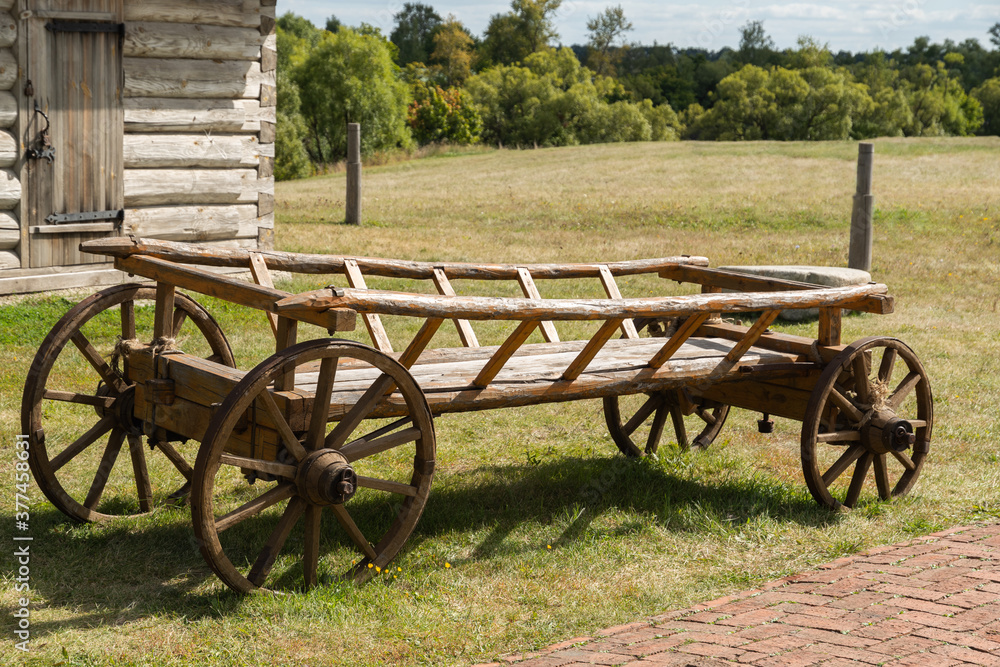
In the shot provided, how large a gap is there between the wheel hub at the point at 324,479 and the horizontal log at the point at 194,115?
6.85 meters

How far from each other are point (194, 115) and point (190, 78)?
0.36 m

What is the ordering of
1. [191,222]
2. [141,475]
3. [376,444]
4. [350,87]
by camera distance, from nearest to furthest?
[376,444] < [141,475] < [191,222] < [350,87]

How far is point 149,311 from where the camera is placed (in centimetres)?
953

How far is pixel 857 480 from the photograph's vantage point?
5391 mm

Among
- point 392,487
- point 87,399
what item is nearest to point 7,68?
point 87,399

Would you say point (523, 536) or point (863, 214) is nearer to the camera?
point (523, 536)

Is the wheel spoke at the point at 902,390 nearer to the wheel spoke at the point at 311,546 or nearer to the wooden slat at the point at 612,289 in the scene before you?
the wooden slat at the point at 612,289

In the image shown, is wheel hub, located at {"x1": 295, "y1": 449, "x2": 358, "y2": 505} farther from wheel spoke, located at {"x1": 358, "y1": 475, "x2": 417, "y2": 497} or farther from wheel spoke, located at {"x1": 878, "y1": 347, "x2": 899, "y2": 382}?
wheel spoke, located at {"x1": 878, "y1": 347, "x2": 899, "y2": 382}

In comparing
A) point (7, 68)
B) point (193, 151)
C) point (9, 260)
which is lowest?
point (9, 260)

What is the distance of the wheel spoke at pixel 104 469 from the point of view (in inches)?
186

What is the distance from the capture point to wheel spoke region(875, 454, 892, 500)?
5.42 m

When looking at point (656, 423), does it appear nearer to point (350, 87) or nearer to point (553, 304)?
point (553, 304)

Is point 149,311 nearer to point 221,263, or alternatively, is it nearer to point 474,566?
point 221,263

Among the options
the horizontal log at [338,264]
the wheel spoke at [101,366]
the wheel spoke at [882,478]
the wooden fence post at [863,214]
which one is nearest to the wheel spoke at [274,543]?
the wheel spoke at [101,366]
